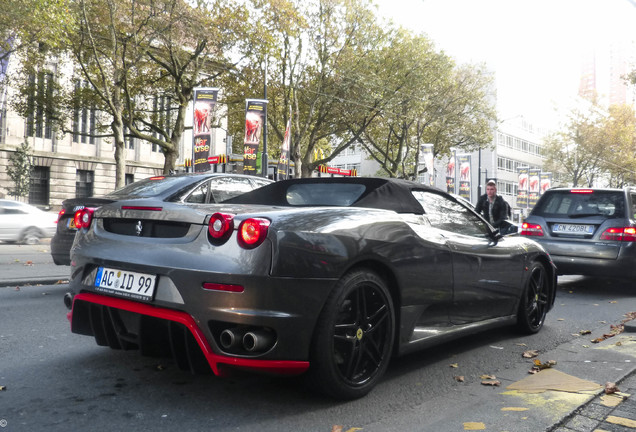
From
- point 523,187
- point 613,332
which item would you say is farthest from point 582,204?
point 523,187

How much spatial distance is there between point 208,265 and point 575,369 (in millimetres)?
2812

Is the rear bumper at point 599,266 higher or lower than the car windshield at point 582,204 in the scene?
lower

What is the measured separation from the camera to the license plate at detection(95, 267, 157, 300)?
3223 mm

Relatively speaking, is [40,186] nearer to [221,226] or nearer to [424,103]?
[424,103]

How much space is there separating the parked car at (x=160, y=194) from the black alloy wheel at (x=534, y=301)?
3.91 meters

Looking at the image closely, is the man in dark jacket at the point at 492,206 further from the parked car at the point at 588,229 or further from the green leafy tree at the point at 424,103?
the green leafy tree at the point at 424,103

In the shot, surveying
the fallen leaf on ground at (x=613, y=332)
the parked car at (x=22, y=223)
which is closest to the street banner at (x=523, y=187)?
the parked car at (x=22, y=223)

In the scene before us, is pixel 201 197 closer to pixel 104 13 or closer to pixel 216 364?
pixel 216 364

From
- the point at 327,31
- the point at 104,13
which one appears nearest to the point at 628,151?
the point at 327,31

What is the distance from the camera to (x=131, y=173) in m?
42.7

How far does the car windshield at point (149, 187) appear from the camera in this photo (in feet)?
23.7

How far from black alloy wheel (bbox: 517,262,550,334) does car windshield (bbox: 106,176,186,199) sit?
427 centimetres

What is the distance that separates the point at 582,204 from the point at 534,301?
4128 mm

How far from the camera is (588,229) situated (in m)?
8.85
